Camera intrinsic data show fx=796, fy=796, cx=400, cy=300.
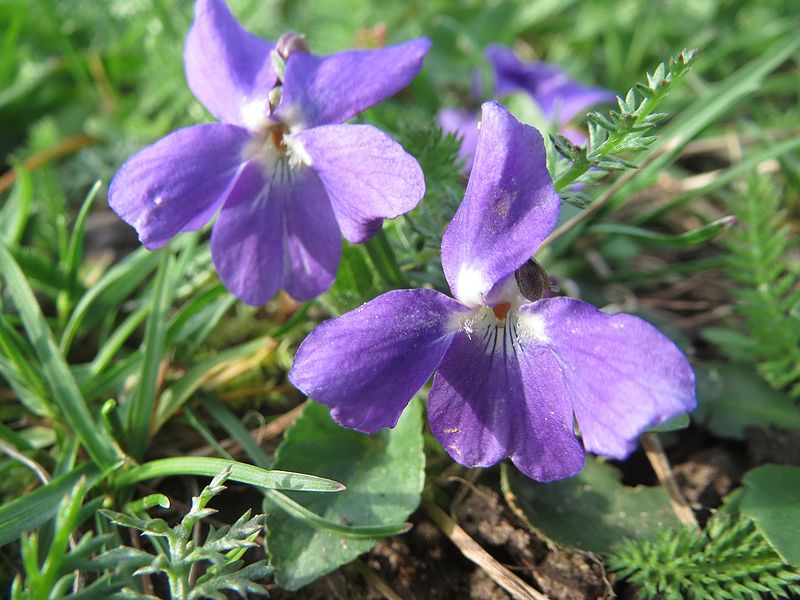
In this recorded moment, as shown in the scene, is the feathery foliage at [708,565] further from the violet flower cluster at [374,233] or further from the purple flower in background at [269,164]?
the purple flower in background at [269,164]

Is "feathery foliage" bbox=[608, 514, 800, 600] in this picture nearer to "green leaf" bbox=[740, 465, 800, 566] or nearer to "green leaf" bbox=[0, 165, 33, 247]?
Result: "green leaf" bbox=[740, 465, 800, 566]

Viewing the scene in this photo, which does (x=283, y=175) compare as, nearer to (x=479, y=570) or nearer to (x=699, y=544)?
(x=479, y=570)

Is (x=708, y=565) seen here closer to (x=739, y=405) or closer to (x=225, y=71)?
(x=739, y=405)

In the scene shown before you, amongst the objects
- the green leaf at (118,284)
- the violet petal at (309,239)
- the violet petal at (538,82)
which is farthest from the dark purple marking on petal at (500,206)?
the violet petal at (538,82)

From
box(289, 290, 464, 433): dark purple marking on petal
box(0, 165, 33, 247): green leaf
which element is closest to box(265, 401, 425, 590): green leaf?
box(289, 290, 464, 433): dark purple marking on petal

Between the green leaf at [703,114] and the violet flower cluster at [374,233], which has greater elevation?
the violet flower cluster at [374,233]
